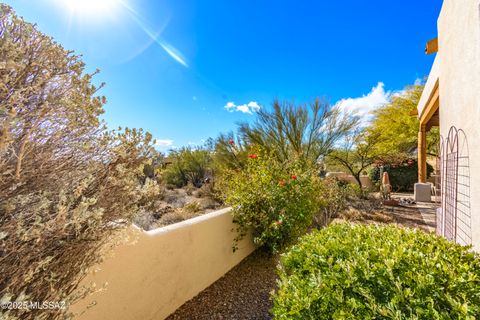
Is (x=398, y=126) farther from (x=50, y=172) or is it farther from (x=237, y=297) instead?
(x=50, y=172)

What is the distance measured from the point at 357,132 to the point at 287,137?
149 inches

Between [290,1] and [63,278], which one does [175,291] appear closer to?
[63,278]

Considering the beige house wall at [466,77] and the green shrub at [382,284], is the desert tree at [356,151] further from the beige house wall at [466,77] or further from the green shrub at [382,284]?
the green shrub at [382,284]

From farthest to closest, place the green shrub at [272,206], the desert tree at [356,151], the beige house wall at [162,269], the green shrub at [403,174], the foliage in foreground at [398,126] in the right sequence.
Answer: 1. the green shrub at [403,174]
2. the foliage in foreground at [398,126]
3. the desert tree at [356,151]
4. the green shrub at [272,206]
5. the beige house wall at [162,269]

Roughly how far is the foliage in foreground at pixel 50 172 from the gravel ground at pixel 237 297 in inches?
75.3

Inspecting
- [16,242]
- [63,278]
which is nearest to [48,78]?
[16,242]

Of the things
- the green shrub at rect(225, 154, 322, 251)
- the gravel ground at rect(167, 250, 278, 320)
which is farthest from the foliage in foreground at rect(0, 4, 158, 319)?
the green shrub at rect(225, 154, 322, 251)

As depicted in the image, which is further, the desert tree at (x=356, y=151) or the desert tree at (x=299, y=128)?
the desert tree at (x=356, y=151)

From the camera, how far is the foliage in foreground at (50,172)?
3.31ft

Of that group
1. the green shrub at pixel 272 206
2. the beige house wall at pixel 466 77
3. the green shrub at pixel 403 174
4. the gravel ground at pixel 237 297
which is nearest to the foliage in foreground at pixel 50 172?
the gravel ground at pixel 237 297

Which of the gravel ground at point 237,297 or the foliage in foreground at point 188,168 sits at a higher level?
the foliage in foreground at point 188,168

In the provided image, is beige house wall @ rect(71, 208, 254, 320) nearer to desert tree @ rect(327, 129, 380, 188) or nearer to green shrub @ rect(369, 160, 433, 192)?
desert tree @ rect(327, 129, 380, 188)

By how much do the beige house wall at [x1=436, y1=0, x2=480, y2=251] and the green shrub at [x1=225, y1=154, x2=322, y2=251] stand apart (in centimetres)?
219

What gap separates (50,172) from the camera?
1219 millimetres
